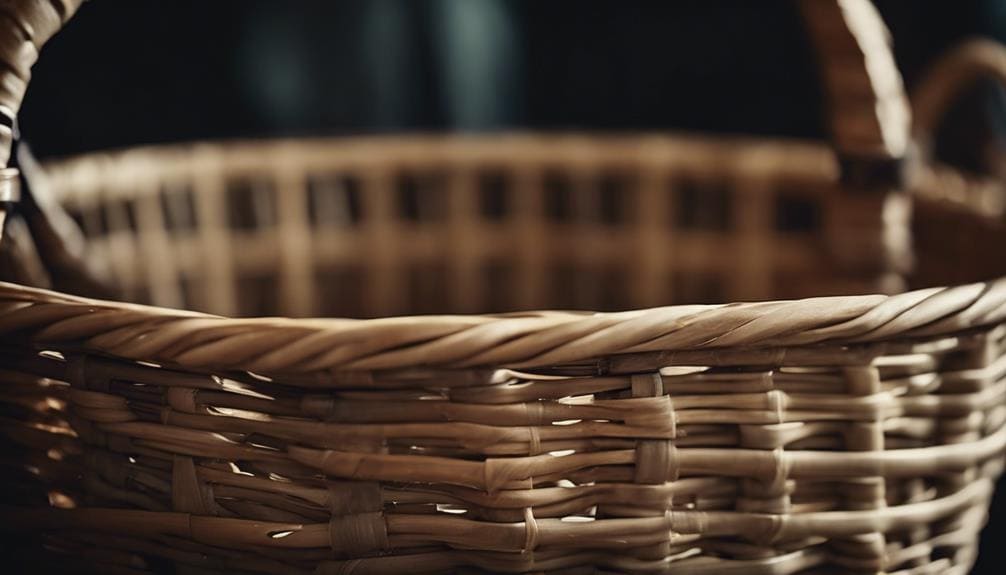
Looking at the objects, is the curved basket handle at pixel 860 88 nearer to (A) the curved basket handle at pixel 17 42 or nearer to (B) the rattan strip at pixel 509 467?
(B) the rattan strip at pixel 509 467

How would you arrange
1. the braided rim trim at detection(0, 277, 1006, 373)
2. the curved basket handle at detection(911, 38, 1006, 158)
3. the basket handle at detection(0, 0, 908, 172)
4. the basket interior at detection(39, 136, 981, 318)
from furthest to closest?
1. the basket interior at detection(39, 136, 981, 318)
2. the curved basket handle at detection(911, 38, 1006, 158)
3. the basket handle at detection(0, 0, 908, 172)
4. the braided rim trim at detection(0, 277, 1006, 373)

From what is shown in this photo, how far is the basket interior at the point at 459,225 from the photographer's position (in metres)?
0.74

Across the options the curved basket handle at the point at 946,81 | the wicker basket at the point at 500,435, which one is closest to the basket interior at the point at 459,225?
the curved basket handle at the point at 946,81

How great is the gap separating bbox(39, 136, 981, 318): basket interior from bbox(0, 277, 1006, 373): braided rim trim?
407 mm

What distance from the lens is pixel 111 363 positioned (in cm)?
32

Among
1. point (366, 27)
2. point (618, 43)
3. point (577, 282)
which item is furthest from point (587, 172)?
point (366, 27)

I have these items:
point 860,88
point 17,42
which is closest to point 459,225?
point 860,88

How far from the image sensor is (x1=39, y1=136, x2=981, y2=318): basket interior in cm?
74

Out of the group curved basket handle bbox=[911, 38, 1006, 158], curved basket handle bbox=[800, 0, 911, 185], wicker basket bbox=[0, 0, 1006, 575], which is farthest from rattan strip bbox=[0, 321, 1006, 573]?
curved basket handle bbox=[911, 38, 1006, 158]

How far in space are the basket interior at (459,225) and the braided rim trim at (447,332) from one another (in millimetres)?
407

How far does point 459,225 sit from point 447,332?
1.77 ft

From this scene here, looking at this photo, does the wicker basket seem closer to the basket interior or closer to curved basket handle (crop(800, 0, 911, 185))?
curved basket handle (crop(800, 0, 911, 185))

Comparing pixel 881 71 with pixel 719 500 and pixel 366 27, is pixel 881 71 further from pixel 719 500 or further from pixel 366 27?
pixel 366 27

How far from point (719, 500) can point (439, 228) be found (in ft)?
1.75
